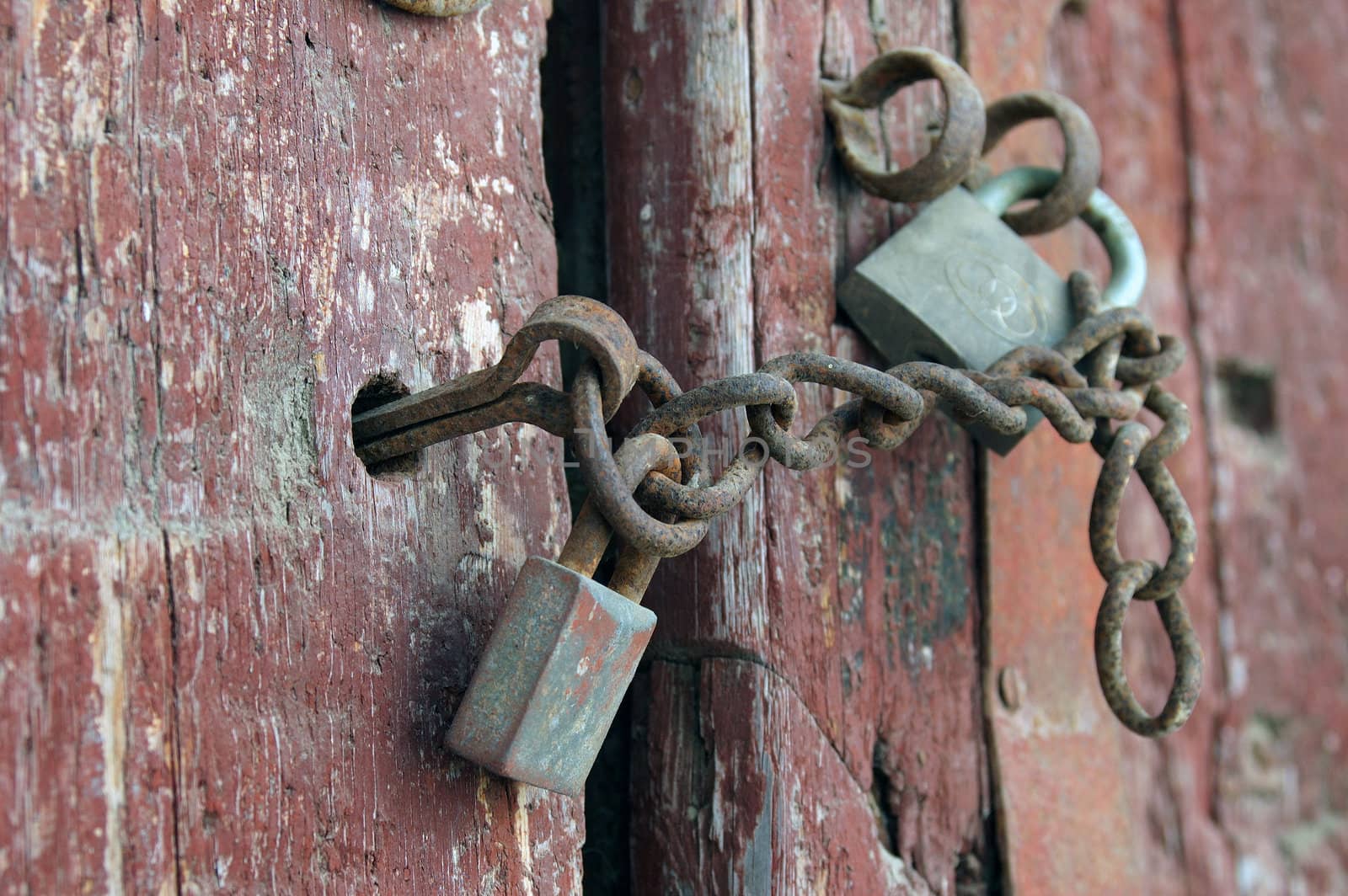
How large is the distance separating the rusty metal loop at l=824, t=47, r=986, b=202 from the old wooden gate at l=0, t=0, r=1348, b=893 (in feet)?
0.11

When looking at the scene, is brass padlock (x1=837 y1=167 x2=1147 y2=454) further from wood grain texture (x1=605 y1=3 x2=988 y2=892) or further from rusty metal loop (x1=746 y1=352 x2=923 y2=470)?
rusty metal loop (x1=746 y1=352 x2=923 y2=470)

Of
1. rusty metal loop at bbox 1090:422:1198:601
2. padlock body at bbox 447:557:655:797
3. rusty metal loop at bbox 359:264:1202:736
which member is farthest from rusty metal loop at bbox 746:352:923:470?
rusty metal loop at bbox 1090:422:1198:601

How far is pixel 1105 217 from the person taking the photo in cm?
97

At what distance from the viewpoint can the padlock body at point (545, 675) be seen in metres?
0.60

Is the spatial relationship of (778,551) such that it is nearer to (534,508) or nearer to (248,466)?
(534,508)

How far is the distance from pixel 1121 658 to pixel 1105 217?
0.39 meters

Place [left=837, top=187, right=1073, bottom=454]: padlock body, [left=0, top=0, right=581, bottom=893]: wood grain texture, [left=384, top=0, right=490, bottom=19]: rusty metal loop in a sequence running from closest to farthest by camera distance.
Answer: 1. [left=0, top=0, right=581, bottom=893]: wood grain texture
2. [left=384, top=0, right=490, bottom=19]: rusty metal loop
3. [left=837, top=187, right=1073, bottom=454]: padlock body

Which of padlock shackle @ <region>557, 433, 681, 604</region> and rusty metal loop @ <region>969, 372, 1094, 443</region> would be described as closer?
padlock shackle @ <region>557, 433, 681, 604</region>

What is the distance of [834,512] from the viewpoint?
859 millimetres

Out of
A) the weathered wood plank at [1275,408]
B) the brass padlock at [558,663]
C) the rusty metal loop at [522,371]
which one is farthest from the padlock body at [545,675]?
the weathered wood plank at [1275,408]

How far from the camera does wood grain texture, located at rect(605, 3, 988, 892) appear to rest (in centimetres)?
82

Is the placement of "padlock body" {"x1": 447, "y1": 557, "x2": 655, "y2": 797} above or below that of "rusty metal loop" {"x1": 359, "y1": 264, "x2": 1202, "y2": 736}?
below

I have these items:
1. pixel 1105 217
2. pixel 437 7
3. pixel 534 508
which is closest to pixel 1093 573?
pixel 1105 217

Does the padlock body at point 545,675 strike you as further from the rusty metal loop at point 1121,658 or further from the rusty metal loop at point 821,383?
the rusty metal loop at point 1121,658
